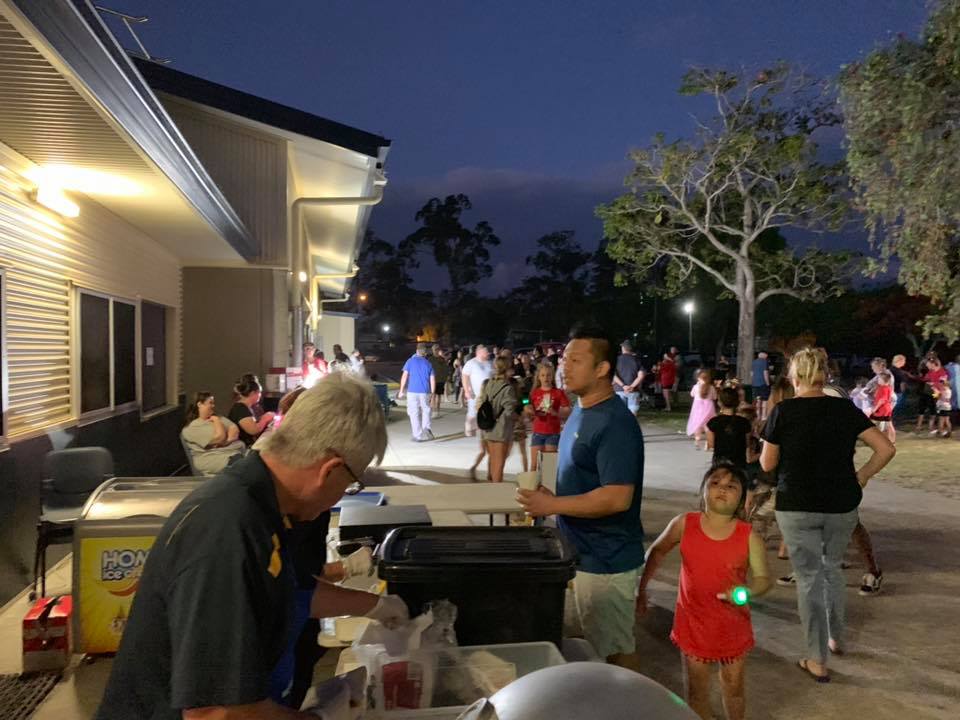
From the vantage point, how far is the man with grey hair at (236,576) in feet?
4.33

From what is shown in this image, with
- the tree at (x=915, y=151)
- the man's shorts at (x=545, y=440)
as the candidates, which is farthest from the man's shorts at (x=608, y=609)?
the tree at (x=915, y=151)

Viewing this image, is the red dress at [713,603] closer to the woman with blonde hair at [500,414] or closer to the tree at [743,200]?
the woman with blonde hair at [500,414]

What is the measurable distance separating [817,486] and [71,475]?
5252 millimetres

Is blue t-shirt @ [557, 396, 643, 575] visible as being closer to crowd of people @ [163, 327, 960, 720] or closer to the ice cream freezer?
crowd of people @ [163, 327, 960, 720]

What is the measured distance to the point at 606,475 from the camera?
2.83m

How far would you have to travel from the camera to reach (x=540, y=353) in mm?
23844

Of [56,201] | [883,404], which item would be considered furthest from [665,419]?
[56,201]

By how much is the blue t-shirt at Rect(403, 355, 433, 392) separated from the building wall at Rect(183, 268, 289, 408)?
99.8 inches

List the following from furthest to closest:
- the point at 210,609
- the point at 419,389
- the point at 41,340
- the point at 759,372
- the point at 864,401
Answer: the point at 759,372, the point at 419,389, the point at 864,401, the point at 41,340, the point at 210,609

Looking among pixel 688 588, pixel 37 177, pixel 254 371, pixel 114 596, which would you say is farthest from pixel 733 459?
pixel 254 371

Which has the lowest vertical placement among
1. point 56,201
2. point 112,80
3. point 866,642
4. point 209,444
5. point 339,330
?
point 866,642

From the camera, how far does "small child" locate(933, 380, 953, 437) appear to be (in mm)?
14922

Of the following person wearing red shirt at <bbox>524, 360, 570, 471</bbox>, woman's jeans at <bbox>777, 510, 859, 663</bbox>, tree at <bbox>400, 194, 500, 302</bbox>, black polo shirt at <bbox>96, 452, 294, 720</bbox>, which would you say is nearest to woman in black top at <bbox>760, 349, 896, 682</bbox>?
woman's jeans at <bbox>777, 510, 859, 663</bbox>

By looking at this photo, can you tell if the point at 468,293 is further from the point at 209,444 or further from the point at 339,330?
the point at 209,444
